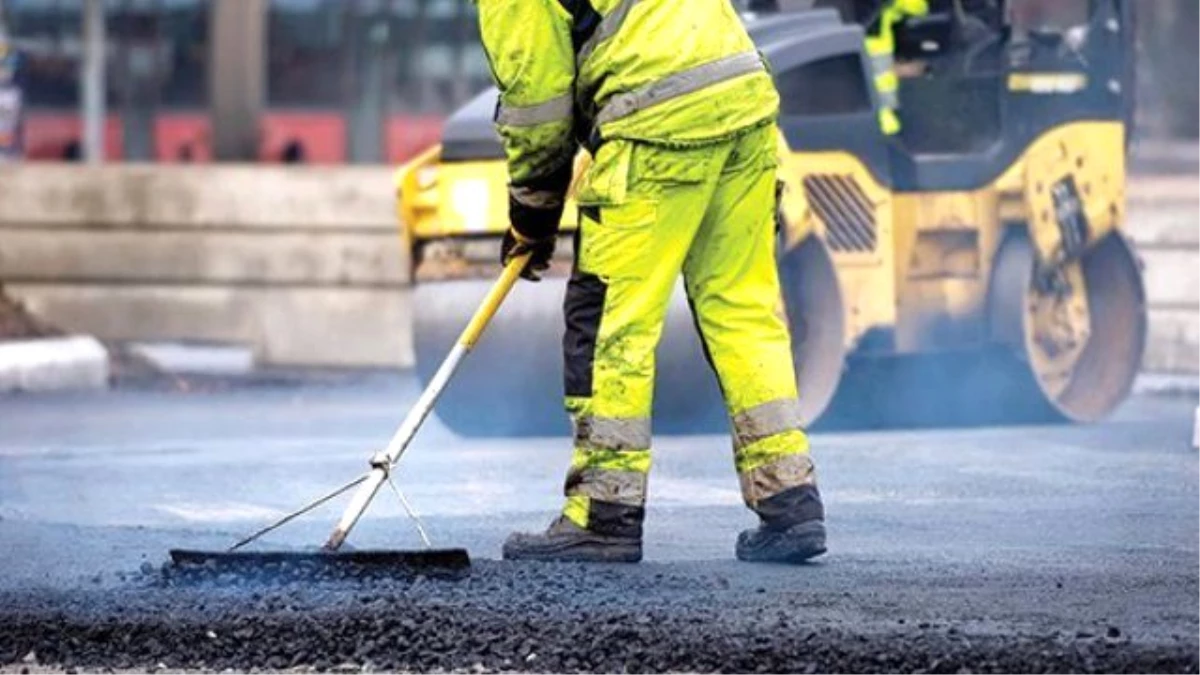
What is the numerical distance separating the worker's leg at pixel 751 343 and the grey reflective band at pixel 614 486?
11.4 inches

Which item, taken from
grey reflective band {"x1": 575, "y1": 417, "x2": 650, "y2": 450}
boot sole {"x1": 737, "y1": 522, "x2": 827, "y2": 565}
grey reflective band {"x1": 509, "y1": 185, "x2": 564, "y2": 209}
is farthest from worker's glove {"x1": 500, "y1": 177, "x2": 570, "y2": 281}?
boot sole {"x1": 737, "y1": 522, "x2": 827, "y2": 565}

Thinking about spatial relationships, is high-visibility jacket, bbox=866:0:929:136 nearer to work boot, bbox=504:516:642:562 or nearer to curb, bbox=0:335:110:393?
curb, bbox=0:335:110:393

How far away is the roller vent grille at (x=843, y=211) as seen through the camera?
1140 centimetres

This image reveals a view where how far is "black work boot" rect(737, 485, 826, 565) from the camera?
23.3 ft

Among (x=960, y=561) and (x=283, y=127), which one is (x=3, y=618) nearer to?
(x=960, y=561)

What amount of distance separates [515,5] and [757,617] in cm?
157

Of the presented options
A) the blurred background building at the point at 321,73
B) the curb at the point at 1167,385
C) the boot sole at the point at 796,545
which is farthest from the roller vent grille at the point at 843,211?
the blurred background building at the point at 321,73

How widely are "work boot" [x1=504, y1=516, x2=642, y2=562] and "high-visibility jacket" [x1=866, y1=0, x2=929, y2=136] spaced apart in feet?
15.9

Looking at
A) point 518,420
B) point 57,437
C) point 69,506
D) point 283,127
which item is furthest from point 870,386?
point 283,127

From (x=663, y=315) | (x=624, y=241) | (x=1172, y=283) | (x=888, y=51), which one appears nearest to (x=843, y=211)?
(x=888, y=51)

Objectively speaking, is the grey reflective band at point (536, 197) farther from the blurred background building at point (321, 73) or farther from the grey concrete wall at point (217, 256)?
the blurred background building at point (321, 73)

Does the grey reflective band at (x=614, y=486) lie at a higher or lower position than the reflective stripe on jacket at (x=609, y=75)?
lower

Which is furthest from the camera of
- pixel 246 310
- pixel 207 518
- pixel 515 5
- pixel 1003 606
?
pixel 246 310

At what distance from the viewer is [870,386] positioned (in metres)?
12.4
